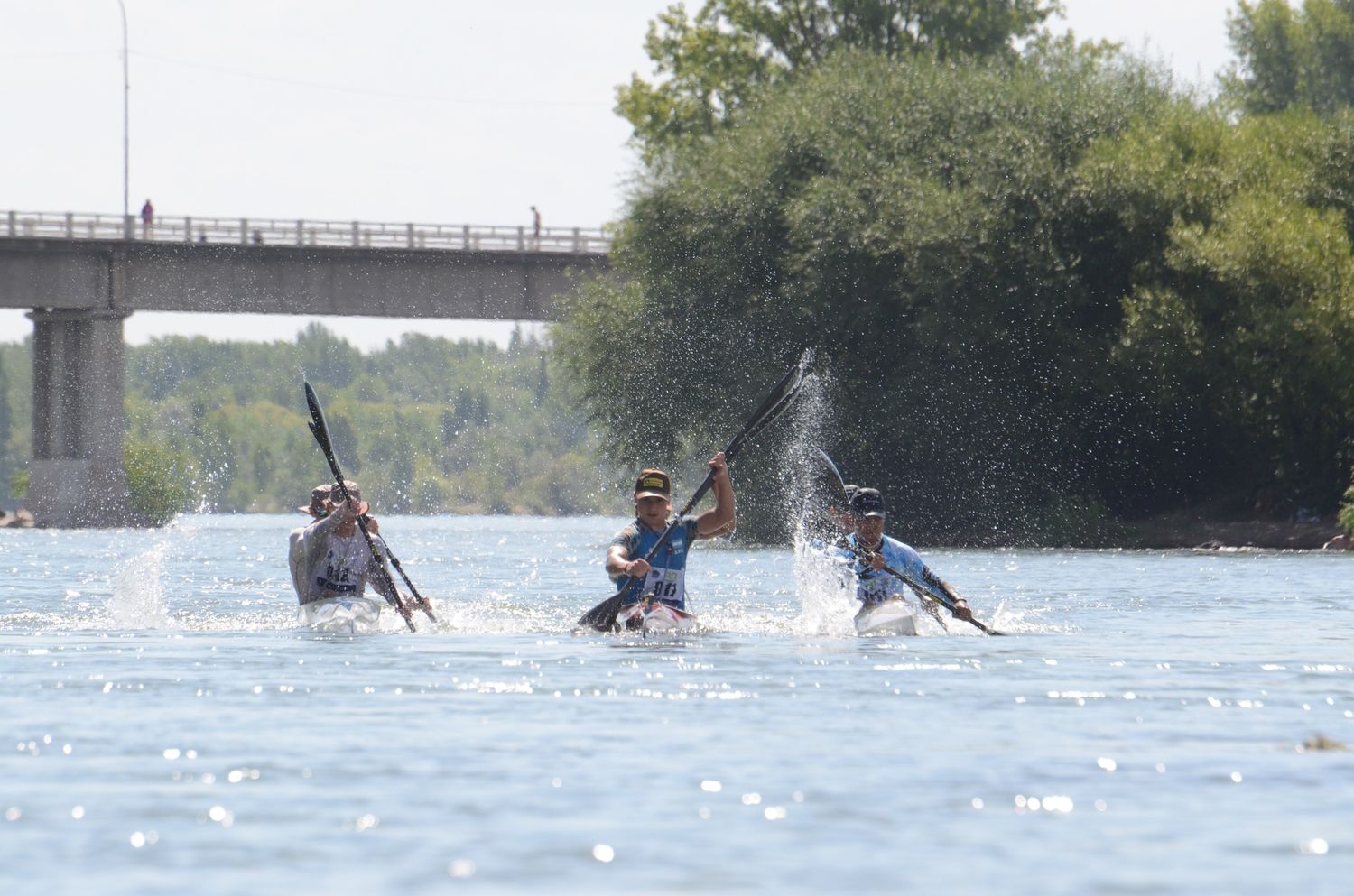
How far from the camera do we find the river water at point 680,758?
797cm

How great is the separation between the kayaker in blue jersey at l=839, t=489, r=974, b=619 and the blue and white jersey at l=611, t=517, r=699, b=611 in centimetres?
152

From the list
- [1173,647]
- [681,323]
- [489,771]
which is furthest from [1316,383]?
[489,771]

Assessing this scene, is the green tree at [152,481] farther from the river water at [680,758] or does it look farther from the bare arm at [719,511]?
the river water at [680,758]

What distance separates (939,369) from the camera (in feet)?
160

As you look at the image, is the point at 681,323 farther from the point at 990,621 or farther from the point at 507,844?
the point at 507,844

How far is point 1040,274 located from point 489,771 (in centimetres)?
3840

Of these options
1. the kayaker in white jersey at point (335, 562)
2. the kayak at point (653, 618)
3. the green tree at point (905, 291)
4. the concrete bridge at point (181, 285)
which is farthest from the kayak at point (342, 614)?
the concrete bridge at point (181, 285)

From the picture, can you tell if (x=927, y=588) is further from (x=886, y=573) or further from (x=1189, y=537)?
(x=1189, y=537)

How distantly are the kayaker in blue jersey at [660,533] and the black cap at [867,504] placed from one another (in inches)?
46.1

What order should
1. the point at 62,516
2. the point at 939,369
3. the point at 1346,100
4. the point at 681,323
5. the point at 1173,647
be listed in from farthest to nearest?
the point at 1346,100, the point at 62,516, the point at 681,323, the point at 939,369, the point at 1173,647

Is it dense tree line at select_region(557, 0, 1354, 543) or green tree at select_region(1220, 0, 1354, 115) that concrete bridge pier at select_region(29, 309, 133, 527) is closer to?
dense tree line at select_region(557, 0, 1354, 543)

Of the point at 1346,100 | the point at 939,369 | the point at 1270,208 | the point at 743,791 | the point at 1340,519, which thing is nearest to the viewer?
the point at 743,791

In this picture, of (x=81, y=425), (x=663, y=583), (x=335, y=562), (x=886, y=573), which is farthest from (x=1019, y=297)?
(x=81, y=425)

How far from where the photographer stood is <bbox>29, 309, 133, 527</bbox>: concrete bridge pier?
6819 centimetres
